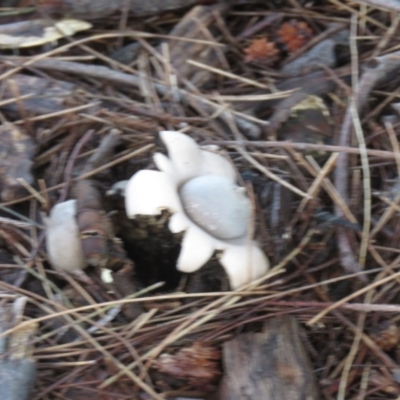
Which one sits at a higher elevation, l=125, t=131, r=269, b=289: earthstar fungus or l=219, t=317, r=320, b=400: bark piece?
l=125, t=131, r=269, b=289: earthstar fungus

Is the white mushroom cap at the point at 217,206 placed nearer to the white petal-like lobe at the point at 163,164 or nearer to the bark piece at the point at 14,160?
the white petal-like lobe at the point at 163,164

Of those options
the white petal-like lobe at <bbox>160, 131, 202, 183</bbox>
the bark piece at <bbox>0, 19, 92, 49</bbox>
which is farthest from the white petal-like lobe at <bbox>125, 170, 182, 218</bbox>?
the bark piece at <bbox>0, 19, 92, 49</bbox>

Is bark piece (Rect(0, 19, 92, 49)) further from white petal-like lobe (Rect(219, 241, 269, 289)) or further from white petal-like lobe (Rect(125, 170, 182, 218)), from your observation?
white petal-like lobe (Rect(219, 241, 269, 289))

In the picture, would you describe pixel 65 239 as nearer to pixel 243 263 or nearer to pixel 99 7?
pixel 243 263

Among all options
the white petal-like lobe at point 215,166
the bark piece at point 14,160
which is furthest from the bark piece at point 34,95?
the white petal-like lobe at point 215,166

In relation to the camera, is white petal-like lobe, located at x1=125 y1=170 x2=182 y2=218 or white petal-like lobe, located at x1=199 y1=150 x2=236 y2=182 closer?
white petal-like lobe, located at x1=125 y1=170 x2=182 y2=218

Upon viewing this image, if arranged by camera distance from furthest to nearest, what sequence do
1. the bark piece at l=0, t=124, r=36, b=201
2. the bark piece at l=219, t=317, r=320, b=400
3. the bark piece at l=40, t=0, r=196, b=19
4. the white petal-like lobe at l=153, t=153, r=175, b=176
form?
the bark piece at l=40, t=0, r=196, b=19
the bark piece at l=0, t=124, r=36, b=201
the white petal-like lobe at l=153, t=153, r=175, b=176
the bark piece at l=219, t=317, r=320, b=400

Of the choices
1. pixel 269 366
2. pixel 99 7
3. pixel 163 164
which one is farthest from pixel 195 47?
pixel 269 366
